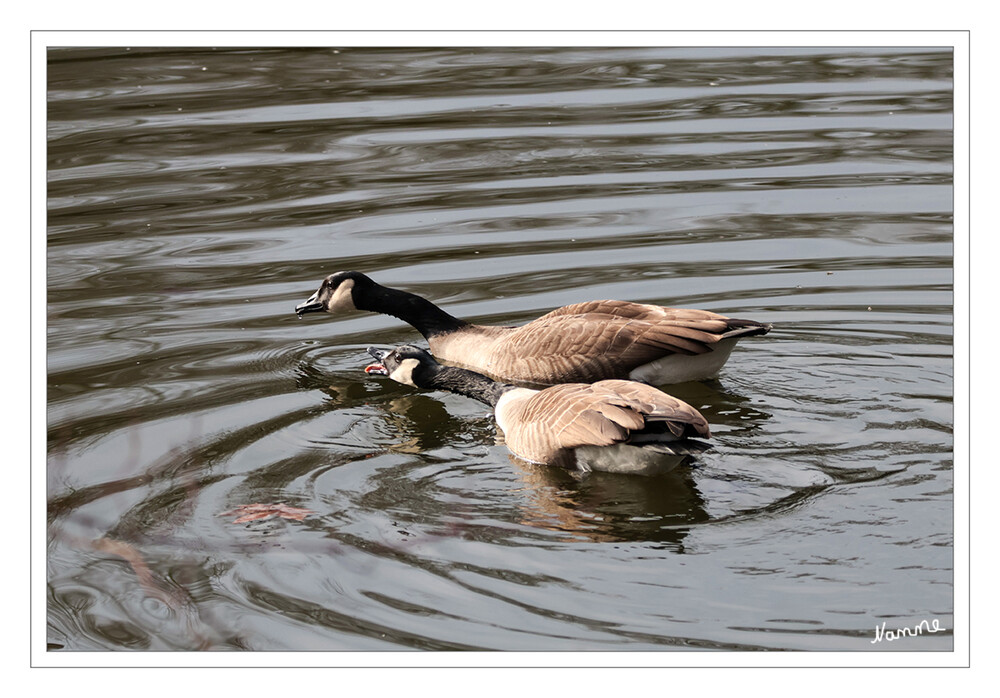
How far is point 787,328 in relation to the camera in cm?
1072

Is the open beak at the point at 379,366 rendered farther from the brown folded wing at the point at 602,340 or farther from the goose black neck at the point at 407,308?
the brown folded wing at the point at 602,340

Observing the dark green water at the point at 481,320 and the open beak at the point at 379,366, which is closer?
the dark green water at the point at 481,320

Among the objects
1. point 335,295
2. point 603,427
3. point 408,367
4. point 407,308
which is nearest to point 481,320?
point 407,308

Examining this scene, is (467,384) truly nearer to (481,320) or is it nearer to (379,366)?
(379,366)

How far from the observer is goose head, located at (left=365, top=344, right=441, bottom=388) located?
10.1 meters

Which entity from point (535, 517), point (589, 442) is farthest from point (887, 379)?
point (535, 517)

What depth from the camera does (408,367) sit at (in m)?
10.1

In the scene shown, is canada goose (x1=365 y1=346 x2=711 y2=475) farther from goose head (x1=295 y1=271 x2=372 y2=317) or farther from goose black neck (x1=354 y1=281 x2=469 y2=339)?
goose head (x1=295 y1=271 x2=372 y2=317)

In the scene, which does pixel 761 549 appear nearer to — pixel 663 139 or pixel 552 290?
pixel 552 290

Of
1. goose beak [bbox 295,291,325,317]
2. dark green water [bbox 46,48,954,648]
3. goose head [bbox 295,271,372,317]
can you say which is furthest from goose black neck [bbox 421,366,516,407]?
goose beak [bbox 295,291,325,317]

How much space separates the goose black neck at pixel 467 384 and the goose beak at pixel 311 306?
68.2 inches

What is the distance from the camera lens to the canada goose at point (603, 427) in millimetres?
7449

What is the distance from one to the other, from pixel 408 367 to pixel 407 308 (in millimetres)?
1275

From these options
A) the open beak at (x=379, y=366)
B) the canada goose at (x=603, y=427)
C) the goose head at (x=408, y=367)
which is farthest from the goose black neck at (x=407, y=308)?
the canada goose at (x=603, y=427)
